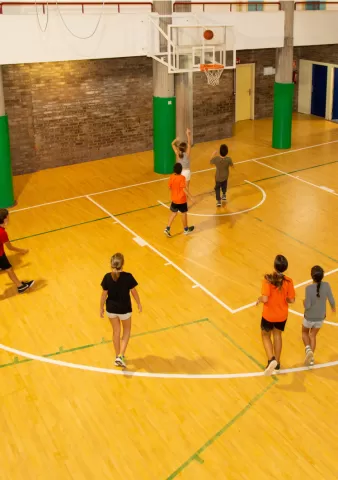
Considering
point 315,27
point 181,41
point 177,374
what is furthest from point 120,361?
point 315,27

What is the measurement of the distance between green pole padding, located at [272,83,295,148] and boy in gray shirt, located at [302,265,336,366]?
10770 millimetres

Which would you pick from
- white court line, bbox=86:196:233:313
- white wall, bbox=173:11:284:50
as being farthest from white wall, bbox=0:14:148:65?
white court line, bbox=86:196:233:313

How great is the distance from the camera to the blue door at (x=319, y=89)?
69.4 feet

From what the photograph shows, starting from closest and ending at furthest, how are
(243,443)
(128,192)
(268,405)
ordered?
(243,443) < (268,405) < (128,192)

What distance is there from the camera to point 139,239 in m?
11.2

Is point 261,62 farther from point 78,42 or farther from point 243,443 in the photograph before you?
point 243,443

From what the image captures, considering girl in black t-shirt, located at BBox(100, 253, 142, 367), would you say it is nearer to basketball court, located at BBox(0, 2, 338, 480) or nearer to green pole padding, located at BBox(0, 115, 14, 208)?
basketball court, located at BBox(0, 2, 338, 480)

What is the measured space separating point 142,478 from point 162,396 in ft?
4.28

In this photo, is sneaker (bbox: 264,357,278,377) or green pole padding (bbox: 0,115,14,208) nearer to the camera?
sneaker (bbox: 264,357,278,377)

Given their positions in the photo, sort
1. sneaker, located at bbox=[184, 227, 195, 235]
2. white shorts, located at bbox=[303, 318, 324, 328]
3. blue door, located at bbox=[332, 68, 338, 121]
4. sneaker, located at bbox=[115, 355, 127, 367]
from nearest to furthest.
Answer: white shorts, located at bbox=[303, 318, 324, 328], sneaker, located at bbox=[115, 355, 127, 367], sneaker, located at bbox=[184, 227, 195, 235], blue door, located at bbox=[332, 68, 338, 121]

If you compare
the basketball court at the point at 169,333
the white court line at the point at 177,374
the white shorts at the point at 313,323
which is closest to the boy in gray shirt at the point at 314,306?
the white shorts at the point at 313,323

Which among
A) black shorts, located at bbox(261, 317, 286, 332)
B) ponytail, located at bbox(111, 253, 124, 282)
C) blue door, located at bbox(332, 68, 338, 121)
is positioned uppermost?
blue door, located at bbox(332, 68, 338, 121)

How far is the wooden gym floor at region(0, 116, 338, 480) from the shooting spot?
600cm

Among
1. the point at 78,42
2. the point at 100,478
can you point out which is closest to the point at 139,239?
the point at 78,42
